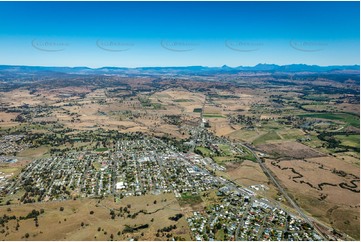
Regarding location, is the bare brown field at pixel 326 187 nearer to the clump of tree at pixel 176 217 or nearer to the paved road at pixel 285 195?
the paved road at pixel 285 195

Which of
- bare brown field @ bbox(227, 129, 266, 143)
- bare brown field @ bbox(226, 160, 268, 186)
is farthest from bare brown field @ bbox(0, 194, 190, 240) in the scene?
bare brown field @ bbox(227, 129, 266, 143)

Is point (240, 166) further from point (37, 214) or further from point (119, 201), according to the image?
point (37, 214)

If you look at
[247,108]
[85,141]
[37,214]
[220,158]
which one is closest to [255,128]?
[220,158]

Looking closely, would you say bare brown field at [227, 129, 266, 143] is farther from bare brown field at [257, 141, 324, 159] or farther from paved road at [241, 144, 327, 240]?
paved road at [241, 144, 327, 240]

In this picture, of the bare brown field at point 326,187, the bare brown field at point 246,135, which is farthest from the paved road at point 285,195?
the bare brown field at point 246,135

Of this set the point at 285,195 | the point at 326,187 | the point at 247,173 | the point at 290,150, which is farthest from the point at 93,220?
the point at 290,150

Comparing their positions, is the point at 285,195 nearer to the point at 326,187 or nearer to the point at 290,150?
the point at 326,187

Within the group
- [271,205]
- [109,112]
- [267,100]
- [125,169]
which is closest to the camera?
[271,205]
